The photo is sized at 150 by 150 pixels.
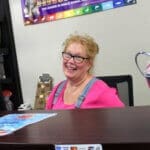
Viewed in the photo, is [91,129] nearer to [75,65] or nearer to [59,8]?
[75,65]

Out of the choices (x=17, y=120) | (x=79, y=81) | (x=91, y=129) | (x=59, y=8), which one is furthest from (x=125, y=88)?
(x=59, y=8)

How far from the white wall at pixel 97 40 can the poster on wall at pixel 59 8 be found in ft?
0.14

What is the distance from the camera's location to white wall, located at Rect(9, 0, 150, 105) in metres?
2.59

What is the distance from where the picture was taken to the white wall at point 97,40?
8.50 feet

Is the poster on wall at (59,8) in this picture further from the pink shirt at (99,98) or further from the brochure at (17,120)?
the brochure at (17,120)

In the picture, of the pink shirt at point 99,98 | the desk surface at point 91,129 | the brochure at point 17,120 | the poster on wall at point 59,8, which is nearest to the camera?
the desk surface at point 91,129

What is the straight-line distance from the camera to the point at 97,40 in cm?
281

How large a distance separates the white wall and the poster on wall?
4 centimetres

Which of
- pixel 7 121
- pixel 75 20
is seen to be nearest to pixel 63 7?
pixel 75 20

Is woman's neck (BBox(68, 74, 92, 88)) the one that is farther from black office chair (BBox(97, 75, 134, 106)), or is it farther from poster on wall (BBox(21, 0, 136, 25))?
poster on wall (BBox(21, 0, 136, 25))

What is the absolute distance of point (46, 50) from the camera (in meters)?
3.19

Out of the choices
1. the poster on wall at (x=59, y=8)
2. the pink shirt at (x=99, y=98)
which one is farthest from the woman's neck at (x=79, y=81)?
the poster on wall at (x=59, y=8)

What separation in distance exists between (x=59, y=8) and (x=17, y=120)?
2.08m

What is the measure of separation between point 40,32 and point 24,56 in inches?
13.0
